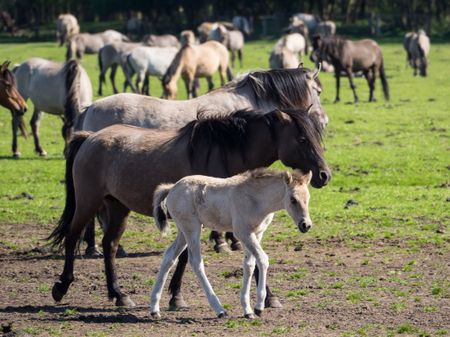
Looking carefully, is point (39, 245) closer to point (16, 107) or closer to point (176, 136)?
point (176, 136)

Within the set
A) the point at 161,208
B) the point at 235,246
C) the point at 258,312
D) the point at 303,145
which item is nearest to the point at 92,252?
the point at 235,246

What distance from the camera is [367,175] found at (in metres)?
17.8

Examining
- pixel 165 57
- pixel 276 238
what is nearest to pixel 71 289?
pixel 276 238

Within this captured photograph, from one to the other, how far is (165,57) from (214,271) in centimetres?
2338

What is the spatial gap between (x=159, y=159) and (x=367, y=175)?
338 inches

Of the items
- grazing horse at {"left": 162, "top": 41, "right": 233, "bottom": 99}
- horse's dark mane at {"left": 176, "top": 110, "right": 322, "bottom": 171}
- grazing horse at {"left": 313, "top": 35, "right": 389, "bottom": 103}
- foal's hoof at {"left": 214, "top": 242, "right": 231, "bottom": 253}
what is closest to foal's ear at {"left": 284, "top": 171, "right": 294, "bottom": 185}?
horse's dark mane at {"left": 176, "top": 110, "right": 322, "bottom": 171}

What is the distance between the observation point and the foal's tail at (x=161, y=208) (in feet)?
28.2

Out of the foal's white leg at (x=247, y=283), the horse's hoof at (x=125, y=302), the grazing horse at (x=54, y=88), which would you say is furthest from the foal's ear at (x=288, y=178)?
the grazing horse at (x=54, y=88)

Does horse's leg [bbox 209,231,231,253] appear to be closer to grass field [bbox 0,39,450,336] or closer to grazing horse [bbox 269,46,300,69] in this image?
grass field [bbox 0,39,450,336]

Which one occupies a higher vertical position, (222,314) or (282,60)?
(222,314)

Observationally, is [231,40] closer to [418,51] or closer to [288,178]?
[418,51]

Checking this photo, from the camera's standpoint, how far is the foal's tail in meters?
8.61

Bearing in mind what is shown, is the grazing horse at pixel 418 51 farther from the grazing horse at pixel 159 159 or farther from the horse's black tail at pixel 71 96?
the grazing horse at pixel 159 159

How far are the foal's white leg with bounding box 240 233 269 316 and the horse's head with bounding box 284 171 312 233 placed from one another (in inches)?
14.6
